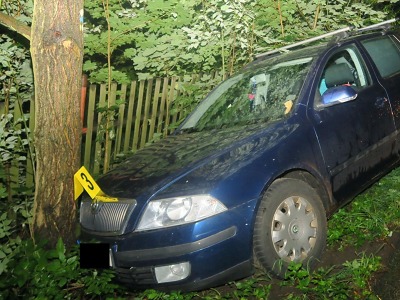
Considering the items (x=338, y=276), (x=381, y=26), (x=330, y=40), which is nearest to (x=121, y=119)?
(x=330, y=40)

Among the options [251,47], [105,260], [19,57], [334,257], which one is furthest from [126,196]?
[251,47]

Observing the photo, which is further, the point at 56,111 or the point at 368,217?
the point at 368,217

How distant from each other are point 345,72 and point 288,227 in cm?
178

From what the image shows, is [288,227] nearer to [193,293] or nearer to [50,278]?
[193,293]

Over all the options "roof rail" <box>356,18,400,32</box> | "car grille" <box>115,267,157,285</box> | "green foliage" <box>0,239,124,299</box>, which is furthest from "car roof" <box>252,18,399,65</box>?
"green foliage" <box>0,239,124,299</box>

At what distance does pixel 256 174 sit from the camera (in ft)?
9.88

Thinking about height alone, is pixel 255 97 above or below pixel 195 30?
below

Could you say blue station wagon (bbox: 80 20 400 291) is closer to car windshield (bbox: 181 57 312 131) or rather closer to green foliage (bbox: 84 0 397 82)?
car windshield (bbox: 181 57 312 131)

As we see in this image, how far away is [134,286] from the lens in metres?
2.99

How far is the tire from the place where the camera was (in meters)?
2.97

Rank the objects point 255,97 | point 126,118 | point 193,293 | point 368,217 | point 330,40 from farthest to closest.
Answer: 1. point 126,118
2. point 330,40
3. point 255,97
4. point 368,217
5. point 193,293

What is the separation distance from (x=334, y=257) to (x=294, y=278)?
1.87ft

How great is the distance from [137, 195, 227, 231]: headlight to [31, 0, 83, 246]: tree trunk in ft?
4.13

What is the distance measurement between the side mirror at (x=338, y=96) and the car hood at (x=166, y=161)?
0.64 metres
